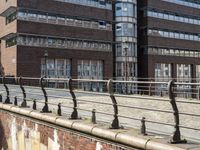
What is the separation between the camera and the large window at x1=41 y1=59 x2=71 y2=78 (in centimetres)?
5378

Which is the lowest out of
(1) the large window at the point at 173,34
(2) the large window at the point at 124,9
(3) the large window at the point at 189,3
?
(1) the large window at the point at 173,34

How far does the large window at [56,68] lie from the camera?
5378 cm

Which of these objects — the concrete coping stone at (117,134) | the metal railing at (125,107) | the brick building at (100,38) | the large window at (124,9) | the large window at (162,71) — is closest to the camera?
the concrete coping stone at (117,134)

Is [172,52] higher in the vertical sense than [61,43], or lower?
lower

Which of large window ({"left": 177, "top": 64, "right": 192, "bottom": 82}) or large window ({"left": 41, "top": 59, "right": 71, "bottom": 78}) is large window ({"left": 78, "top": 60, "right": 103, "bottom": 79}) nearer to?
large window ({"left": 41, "top": 59, "right": 71, "bottom": 78})

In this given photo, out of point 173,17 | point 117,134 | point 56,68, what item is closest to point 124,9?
point 173,17

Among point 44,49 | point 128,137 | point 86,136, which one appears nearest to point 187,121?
point 86,136

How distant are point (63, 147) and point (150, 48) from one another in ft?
186

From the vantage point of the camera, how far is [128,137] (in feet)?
23.4

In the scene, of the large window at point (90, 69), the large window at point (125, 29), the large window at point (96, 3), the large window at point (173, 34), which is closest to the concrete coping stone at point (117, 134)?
the large window at point (90, 69)

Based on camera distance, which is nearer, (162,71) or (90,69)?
(90,69)

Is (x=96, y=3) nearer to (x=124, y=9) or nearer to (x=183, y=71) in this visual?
(x=124, y=9)

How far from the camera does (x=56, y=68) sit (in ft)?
181

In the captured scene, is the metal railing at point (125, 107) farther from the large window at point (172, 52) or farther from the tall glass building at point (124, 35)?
the large window at point (172, 52)
